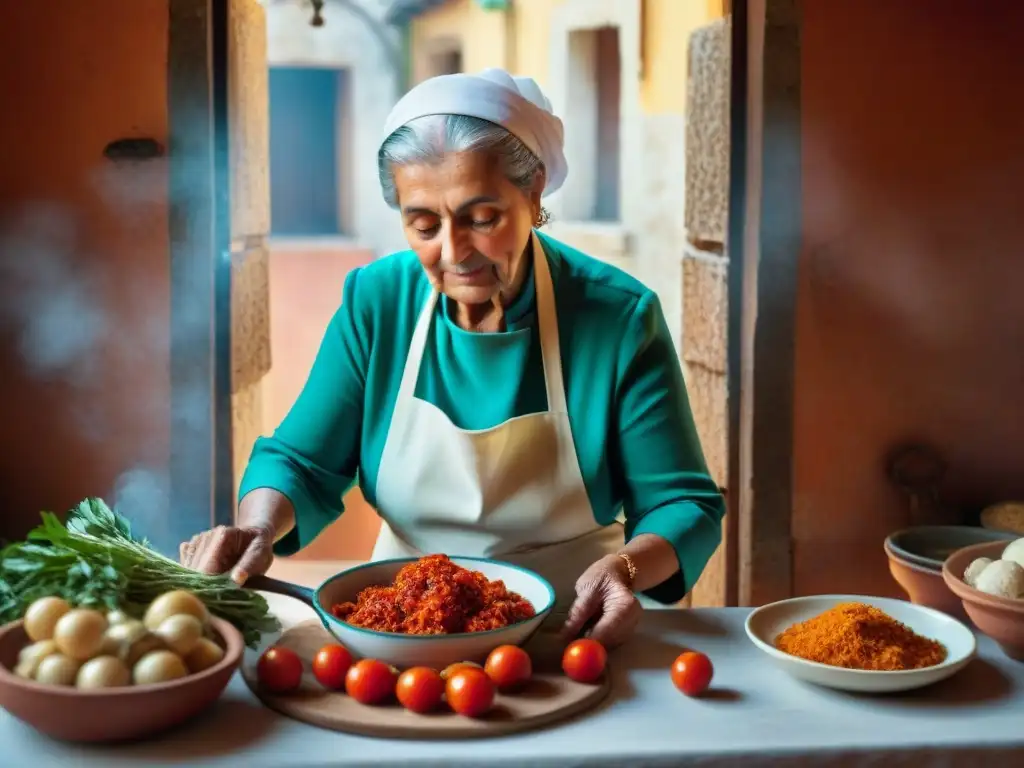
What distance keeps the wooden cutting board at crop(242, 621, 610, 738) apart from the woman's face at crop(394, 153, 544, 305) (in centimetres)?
74

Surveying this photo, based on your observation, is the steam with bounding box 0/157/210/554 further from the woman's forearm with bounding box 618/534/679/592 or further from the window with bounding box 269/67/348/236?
the window with bounding box 269/67/348/236

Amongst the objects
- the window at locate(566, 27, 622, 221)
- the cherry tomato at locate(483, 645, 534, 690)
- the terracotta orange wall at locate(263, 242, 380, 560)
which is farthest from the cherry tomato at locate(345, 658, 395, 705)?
the terracotta orange wall at locate(263, 242, 380, 560)

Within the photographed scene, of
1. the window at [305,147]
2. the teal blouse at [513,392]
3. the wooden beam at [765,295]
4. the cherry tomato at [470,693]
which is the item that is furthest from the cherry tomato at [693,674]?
the window at [305,147]

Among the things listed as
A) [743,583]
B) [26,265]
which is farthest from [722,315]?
[26,265]

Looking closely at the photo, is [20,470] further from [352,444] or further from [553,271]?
[553,271]

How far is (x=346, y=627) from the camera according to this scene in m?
1.77

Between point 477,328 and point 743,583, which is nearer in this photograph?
point 477,328

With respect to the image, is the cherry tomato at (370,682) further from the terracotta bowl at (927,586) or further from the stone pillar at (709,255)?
the stone pillar at (709,255)

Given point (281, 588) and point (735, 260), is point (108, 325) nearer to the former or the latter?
point (281, 588)

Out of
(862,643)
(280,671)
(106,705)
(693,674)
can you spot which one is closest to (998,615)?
(862,643)

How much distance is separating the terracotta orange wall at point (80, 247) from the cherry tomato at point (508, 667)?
1.83 metres

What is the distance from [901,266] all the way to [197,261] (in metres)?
1.88

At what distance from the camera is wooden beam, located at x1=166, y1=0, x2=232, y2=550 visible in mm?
3162

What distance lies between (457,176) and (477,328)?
1.29 ft
